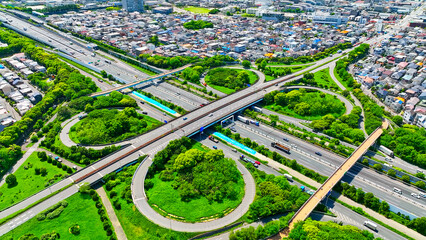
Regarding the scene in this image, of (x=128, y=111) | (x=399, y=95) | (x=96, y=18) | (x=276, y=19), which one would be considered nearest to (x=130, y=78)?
(x=128, y=111)

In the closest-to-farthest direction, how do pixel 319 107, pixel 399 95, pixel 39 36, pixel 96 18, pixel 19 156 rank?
pixel 19 156
pixel 319 107
pixel 399 95
pixel 39 36
pixel 96 18

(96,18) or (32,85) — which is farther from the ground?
(96,18)

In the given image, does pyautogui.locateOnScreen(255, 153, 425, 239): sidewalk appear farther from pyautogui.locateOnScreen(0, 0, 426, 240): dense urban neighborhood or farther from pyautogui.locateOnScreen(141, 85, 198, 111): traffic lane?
pyautogui.locateOnScreen(141, 85, 198, 111): traffic lane

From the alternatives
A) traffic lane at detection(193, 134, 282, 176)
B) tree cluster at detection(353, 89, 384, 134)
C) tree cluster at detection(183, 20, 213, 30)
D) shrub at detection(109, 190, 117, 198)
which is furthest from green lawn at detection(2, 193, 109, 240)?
tree cluster at detection(183, 20, 213, 30)

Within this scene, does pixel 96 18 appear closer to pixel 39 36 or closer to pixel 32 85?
pixel 39 36

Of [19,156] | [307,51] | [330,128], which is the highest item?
[307,51]

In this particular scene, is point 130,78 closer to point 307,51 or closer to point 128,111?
point 128,111

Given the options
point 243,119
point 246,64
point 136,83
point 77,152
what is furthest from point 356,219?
point 136,83

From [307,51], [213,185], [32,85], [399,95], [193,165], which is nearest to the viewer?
[213,185]

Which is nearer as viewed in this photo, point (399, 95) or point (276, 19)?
point (399, 95)
